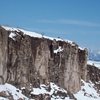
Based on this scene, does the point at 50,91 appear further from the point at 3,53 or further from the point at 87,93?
the point at 87,93

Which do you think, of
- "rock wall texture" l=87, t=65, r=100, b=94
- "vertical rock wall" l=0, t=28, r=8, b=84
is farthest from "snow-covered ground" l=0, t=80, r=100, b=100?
"rock wall texture" l=87, t=65, r=100, b=94

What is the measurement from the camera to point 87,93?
98438mm

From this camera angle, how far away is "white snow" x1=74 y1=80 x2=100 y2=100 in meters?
94.3

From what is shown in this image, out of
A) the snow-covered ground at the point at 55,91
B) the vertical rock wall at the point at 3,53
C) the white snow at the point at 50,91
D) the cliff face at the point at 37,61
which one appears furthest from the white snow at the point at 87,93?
the vertical rock wall at the point at 3,53

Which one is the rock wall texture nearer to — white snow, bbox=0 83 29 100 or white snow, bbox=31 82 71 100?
white snow, bbox=31 82 71 100

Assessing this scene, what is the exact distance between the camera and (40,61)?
85125 millimetres

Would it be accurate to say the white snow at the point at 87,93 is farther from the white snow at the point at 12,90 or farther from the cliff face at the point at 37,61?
the white snow at the point at 12,90

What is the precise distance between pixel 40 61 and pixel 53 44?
228 inches

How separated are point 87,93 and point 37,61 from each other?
1843cm

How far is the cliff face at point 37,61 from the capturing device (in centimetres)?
7481

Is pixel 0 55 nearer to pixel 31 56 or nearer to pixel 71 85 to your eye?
pixel 31 56

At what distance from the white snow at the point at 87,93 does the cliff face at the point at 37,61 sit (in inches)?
57.1

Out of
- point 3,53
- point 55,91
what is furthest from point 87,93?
point 3,53

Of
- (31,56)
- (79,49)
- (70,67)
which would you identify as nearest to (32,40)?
(31,56)
